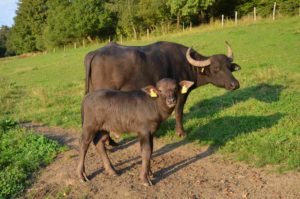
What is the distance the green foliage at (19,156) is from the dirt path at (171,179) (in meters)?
0.21

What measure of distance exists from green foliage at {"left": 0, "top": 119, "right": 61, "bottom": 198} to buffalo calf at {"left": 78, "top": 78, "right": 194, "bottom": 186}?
1.00 metres

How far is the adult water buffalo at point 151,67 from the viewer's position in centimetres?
805

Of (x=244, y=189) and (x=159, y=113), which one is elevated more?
(x=159, y=113)

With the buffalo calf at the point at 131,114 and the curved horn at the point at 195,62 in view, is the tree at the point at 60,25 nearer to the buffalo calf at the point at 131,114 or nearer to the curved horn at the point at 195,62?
the curved horn at the point at 195,62

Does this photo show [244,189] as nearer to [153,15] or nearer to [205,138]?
[205,138]

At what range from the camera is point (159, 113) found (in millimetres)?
6164

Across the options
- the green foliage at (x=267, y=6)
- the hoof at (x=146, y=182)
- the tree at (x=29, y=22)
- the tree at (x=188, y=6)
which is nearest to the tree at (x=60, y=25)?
the tree at (x=29, y=22)

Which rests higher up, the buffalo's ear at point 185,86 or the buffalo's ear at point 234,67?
the buffalo's ear at point 185,86

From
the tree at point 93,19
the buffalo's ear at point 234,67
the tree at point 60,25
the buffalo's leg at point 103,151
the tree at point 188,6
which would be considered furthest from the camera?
the tree at point 60,25

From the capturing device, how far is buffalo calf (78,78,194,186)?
6031 mm

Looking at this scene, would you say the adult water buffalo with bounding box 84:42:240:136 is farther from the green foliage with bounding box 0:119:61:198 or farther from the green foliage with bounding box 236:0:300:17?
the green foliage with bounding box 236:0:300:17

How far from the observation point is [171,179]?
639 centimetres

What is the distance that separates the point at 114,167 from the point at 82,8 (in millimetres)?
41888

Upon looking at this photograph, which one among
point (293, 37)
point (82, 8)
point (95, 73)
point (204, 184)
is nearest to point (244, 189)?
point (204, 184)
